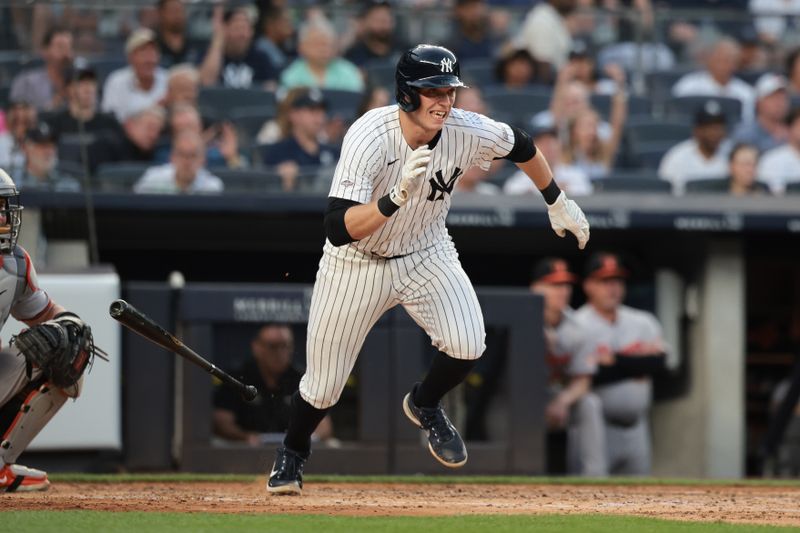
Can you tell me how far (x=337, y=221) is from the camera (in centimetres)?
500

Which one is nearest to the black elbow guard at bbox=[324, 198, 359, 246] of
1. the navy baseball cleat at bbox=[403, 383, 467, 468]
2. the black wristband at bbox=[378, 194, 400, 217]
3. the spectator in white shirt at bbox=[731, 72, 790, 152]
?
the black wristband at bbox=[378, 194, 400, 217]

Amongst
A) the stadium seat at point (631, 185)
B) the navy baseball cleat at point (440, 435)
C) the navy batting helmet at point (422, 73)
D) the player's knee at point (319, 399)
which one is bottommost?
the navy baseball cleat at point (440, 435)

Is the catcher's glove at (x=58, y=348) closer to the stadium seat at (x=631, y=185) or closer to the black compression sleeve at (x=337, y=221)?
the black compression sleeve at (x=337, y=221)

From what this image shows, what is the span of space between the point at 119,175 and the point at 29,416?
2812mm

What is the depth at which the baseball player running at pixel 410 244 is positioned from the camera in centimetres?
514

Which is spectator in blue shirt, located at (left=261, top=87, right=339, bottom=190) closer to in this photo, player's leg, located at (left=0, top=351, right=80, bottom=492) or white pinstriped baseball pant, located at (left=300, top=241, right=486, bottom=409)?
player's leg, located at (left=0, top=351, right=80, bottom=492)

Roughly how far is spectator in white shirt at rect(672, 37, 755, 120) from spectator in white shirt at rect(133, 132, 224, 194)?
400 cm

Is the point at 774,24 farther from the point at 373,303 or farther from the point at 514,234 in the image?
the point at 373,303

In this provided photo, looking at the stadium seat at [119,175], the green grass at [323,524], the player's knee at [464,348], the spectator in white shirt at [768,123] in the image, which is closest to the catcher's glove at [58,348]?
the green grass at [323,524]

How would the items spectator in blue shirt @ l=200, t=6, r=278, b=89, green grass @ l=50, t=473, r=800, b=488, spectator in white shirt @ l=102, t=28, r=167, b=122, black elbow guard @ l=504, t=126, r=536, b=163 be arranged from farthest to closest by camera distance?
spectator in blue shirt @ l=200, t=6, r=278, b=89
spectator in white shirt @ l=102, t=28, r=167, b=122
green grass @ l=50, t=473, r=800, b=488
black elbow guard @ l=504, t=126, r=536, b=163

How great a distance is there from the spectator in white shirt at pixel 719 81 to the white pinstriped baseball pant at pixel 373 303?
5.68 meters

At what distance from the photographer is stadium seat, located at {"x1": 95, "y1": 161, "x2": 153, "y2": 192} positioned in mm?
Result: 8148

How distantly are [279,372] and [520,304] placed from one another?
1375mm

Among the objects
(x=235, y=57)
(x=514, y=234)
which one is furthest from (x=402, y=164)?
(x=235, y=57)
